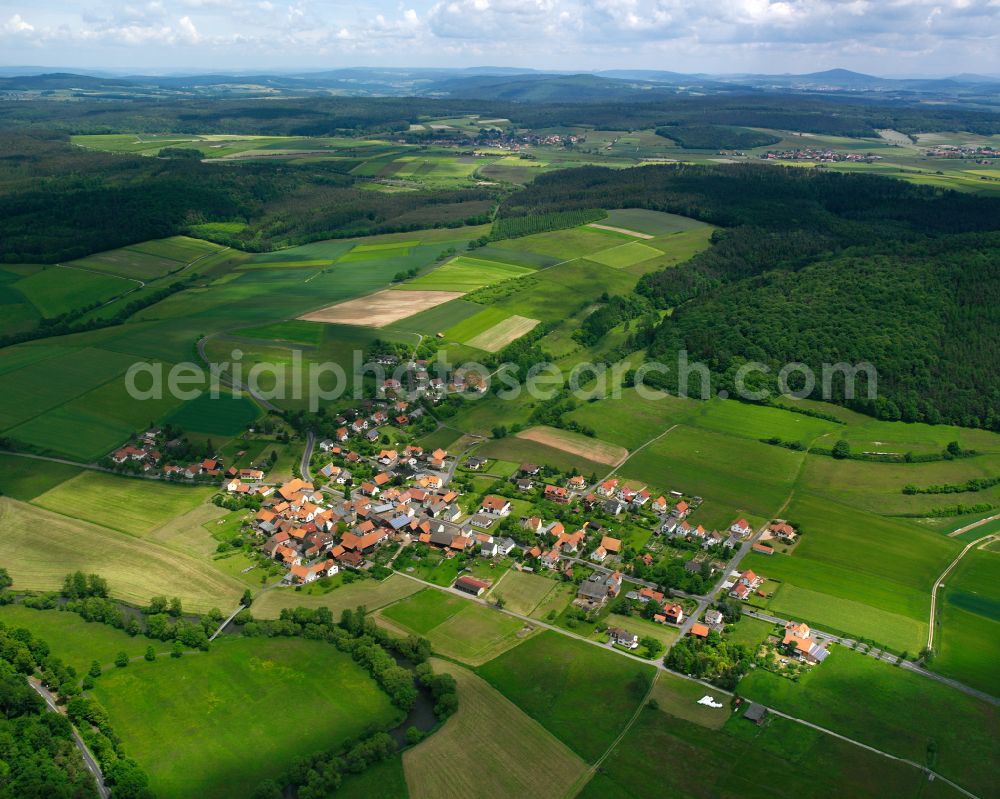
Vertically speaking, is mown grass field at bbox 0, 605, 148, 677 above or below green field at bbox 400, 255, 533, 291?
below

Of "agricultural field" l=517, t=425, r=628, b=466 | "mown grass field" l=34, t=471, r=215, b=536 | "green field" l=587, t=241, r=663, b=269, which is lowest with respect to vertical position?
"mown grass field" l=34, t=471, r=215, b=536

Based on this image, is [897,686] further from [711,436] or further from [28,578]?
[28,578]

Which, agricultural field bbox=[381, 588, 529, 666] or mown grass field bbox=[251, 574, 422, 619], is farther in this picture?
mown grass field bbox=[251, 574, 422, 619]

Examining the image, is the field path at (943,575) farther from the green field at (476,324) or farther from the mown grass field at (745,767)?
the green field at (476,324)

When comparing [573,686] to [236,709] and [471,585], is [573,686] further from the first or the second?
→ [236,709]

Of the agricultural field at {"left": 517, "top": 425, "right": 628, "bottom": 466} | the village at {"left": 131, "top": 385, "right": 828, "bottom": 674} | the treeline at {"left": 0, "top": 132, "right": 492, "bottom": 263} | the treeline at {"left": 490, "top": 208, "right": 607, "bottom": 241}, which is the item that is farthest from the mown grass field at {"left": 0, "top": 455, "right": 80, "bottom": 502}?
the treeline at {"left": 490, "top": 208, "right": 607, "bottom": 241}

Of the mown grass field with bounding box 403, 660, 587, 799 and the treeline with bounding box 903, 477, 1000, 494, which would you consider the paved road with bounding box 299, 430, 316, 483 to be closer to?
the mown grass field with bounding box 403, 660, 587, 799

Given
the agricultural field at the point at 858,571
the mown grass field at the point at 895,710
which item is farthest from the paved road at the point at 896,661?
the agricultural field at the point at 858,571
